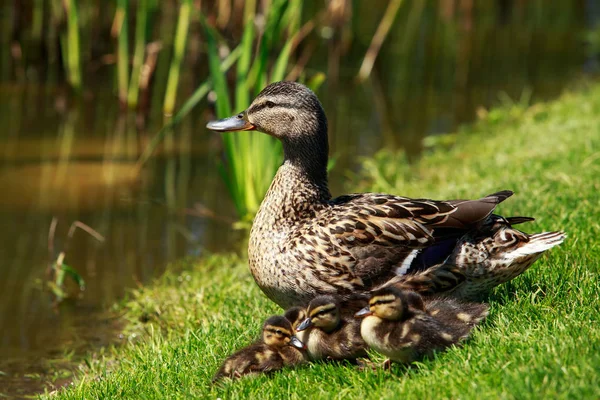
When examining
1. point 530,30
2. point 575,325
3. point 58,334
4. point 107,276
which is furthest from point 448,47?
point 575,325

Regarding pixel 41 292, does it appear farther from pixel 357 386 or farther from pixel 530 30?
pixel 530 30

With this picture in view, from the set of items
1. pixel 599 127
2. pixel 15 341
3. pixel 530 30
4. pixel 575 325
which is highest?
pixel 530 30

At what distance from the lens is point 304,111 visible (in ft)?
14.8

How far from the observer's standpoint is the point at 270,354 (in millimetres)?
3658

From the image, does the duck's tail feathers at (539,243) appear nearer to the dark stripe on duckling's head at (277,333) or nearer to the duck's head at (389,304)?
the duck's head at (389,304)

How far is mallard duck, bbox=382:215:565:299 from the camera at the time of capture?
13.1ft

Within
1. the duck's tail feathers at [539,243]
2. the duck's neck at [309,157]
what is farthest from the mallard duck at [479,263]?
the duck's neck at [309,157]

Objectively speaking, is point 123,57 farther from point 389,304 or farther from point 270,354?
point 389,304

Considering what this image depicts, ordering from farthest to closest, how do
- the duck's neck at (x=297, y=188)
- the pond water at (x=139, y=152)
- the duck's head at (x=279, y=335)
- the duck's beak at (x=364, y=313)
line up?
1. the pond water at (x=139, y=152)
2. the duck's neck at (x=297, y=188)
3. the duck's head at (x=279, y=335)
4. the duck's beak at (x=364, y=313)

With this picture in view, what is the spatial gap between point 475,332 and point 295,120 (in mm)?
1519

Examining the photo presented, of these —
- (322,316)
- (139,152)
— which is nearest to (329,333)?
(322,316)

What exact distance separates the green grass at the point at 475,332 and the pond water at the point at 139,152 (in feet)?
1.41

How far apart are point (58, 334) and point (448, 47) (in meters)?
10.1

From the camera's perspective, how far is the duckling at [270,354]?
3.64 m
